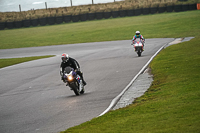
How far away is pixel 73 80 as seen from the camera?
12.7 m

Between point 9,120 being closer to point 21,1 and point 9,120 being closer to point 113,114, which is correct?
point 113,114

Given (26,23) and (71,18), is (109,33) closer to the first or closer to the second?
(71,18)

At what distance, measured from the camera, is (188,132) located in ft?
20.9

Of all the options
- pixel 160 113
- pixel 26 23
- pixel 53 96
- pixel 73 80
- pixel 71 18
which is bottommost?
pixel 26 23

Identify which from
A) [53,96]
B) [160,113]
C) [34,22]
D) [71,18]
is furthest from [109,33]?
[160,113]

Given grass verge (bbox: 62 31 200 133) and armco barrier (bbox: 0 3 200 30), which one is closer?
grass verge (bbox: 62 31 200 133)

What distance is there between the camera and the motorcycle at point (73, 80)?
41.7ft

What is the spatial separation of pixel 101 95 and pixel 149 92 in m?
1.56

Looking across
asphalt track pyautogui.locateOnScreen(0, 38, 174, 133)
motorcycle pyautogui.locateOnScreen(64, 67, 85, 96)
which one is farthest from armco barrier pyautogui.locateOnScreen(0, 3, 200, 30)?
motorcycle pyautogui.locateOnScreen(64, 67, 85, 96)

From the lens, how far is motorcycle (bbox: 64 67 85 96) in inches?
500

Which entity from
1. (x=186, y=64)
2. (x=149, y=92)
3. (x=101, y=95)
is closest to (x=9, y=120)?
(x=101, y=95)

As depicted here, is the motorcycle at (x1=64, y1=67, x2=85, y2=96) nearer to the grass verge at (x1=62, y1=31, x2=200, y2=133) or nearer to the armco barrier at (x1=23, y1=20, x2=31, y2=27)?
the grass verge at (x1=62, y1=31, x2=200, y2=133)

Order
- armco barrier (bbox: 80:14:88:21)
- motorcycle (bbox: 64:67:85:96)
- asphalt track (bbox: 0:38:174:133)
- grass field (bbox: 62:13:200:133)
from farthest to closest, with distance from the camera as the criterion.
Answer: armco barrier (bbox: 80:14:88:21), motorcycle (bbox: 64:67:85:96), asphalt track (bbox: 0:38:174:133), grass field (bbox: 62:13:200:133)

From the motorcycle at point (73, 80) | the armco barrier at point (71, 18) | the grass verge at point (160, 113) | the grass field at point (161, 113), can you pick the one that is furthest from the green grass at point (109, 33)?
the grass verge at point (160, 113)
